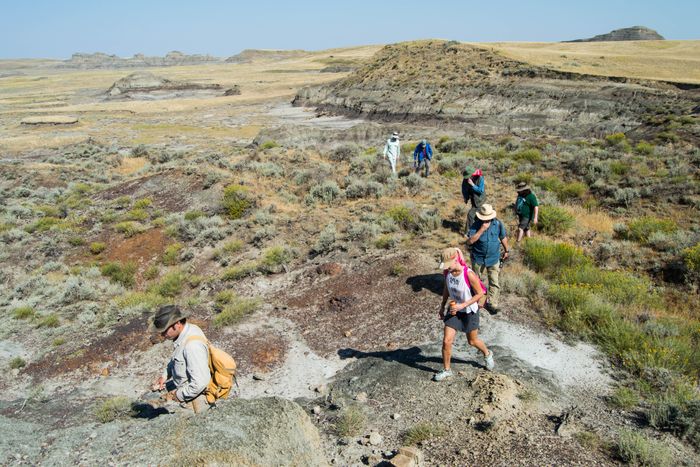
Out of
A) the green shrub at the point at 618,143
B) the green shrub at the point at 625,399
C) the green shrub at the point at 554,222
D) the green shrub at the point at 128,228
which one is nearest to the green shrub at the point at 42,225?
the green shrub at the point at 128,228

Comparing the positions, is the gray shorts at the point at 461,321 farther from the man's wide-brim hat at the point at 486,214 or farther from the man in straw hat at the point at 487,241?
the man's wide-brim hat at the point at 486,214

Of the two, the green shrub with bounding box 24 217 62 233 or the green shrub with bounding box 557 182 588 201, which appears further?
the green shrub with bounding box 24 217 62 233

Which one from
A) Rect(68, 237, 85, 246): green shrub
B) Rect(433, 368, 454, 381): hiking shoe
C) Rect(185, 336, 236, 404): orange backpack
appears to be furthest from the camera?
Rect(68, 237, 85, 246): green shrub

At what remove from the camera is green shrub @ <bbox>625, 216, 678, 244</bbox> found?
1088cm

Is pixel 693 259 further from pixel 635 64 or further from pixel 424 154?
pixel 635 64

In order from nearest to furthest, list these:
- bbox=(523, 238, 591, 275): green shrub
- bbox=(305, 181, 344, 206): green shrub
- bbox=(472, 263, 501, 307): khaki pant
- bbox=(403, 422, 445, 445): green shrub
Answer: bbox=(403, 422, 445, 445): green shrub < bbox=(472, 263, 501, 307): khaki pant < bbox=(523, 238, 591, 275): green shrub < bbox=(305, 181, 344, 206): green shrub

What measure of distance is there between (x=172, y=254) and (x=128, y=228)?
2.87 meters

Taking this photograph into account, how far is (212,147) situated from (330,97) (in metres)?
24.4

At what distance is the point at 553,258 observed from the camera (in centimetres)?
954

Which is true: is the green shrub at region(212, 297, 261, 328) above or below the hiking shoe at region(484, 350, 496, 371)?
below

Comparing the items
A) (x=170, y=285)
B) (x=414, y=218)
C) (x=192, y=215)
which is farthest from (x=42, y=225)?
(x=414, y=218)

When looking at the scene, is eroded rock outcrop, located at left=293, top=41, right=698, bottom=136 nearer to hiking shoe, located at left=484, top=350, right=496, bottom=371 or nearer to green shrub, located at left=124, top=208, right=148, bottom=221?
green shrub, located at left=124, top=208, right=148, bottom=221

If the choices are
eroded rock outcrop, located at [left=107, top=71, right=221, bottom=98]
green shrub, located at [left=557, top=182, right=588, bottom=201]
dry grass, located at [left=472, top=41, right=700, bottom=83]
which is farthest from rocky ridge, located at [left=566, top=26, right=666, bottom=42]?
green shrub, located at [left=557, top=182, right=588, bottom=201]

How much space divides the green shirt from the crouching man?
7.85m
